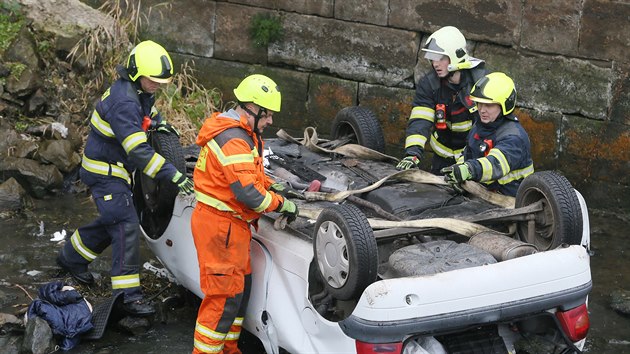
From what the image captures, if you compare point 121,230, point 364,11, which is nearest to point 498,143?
point 121,230

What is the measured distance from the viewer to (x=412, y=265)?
4.97 metres

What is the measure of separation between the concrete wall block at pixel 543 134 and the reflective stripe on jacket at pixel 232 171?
13.0 feet

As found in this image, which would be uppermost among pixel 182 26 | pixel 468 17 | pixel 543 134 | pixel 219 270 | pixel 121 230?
pixel 468 17

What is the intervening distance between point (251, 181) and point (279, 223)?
0.29 metres

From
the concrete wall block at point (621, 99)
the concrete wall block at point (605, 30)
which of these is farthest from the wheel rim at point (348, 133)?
the concrete wall block at point (621, 99)

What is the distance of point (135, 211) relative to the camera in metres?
6.75

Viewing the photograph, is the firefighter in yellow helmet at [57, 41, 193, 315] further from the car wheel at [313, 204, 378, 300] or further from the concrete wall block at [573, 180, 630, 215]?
the concrete wall block at [573, 180, 630, 215]

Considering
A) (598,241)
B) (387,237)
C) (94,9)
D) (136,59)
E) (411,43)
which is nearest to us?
(387,237)

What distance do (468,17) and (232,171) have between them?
4239mm

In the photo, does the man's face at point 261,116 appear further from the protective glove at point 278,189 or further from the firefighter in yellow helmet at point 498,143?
the firefighter in yellow helmet at point 498,143

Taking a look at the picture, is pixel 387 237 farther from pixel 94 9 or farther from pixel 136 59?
pixel 94 9

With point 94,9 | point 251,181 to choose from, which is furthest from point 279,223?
point 94,9

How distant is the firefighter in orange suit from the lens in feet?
18.4

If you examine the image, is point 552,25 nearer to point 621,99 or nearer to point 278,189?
point 621,99
